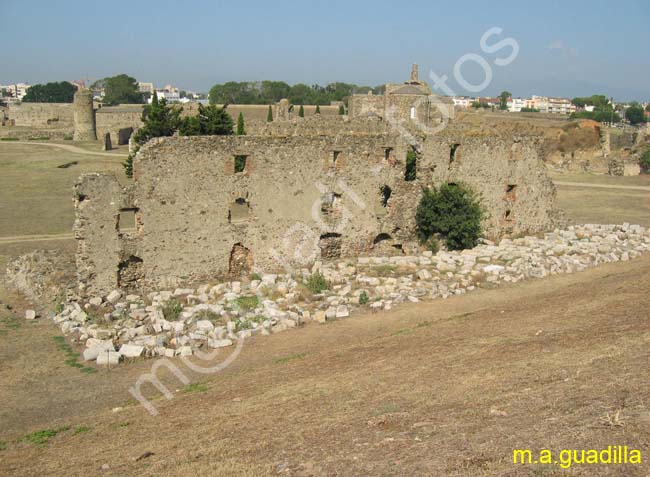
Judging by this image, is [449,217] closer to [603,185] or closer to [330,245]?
[330,245]

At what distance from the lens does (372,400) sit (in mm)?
10219

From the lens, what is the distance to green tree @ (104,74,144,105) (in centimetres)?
11974

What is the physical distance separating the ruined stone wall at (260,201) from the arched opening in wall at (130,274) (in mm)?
29

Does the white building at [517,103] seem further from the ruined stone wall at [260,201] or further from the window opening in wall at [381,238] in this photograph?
the window opening in wall at [381,238]

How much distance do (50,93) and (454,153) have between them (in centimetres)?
13686

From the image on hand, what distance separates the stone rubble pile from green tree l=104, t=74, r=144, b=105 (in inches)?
4300

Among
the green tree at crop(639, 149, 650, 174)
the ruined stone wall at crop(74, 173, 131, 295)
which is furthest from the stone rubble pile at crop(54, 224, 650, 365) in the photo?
the green tree at crop(639, 149, 650, 174)

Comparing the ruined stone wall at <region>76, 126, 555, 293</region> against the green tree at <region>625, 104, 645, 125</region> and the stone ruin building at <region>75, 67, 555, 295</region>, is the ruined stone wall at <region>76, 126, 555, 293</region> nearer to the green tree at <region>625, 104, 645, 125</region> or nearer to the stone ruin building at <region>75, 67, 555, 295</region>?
the stone ruin building at <region>75, 67, 555, 295</region>

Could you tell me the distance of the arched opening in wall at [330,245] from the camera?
2128 centimetres

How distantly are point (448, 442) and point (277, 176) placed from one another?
13.0 meters

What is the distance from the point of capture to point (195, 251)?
62.3 ft

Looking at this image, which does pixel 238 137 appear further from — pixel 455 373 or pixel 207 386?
pixel 455 373

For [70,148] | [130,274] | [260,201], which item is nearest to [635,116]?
[70,148]

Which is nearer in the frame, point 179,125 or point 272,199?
point 272,199
